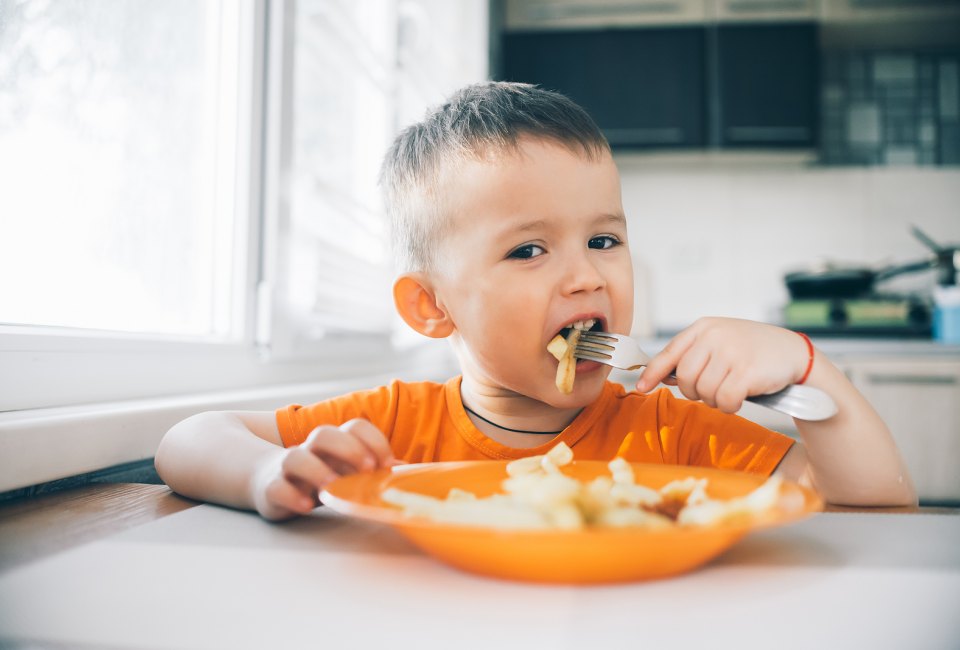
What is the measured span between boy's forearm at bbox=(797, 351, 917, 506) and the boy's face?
233 mm

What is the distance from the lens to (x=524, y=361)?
0.87 m

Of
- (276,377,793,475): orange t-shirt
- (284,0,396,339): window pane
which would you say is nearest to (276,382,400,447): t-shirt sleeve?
(276,377,793,475): orange t-shirt

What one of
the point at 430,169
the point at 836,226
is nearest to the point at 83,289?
the point at 430,169

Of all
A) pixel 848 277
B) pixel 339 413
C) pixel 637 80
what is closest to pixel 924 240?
pixel 848 277

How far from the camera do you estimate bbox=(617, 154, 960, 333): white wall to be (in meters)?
3.00

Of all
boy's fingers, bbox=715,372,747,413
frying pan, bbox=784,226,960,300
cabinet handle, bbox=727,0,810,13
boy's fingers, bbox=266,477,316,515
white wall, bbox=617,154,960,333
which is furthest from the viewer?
white wall, bbox=617,154,960,333

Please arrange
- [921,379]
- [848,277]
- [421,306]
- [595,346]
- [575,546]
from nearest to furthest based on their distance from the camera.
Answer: [575,546] < [595,346] < [421,306] < [921,379] < [848,277]

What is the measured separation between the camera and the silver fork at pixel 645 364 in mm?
621

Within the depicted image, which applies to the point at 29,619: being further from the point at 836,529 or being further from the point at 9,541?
the point at 836,529

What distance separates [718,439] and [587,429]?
16 cm

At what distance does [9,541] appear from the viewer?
0.53 metres

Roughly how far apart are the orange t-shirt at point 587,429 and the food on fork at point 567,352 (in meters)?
0.14

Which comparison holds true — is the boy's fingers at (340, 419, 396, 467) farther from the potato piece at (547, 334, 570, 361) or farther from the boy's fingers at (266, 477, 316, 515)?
the potato piece at (547, 334, 570, 361)

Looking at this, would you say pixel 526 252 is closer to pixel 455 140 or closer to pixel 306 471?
pixel 455 140
